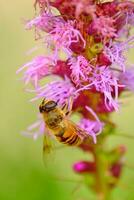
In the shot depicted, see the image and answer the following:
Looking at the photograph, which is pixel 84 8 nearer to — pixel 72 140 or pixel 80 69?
pixel 80 69

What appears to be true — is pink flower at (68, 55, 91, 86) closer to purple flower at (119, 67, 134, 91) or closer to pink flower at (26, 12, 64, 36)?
pink flower at (26, 12, 64, 36)

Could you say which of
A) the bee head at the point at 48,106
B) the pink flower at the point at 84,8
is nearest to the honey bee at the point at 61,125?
the bee head at the point at 48,106

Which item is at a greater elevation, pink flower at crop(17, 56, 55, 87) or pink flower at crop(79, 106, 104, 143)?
pink flower at crop(17, 56, 55, 87)

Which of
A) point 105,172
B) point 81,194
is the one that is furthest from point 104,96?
point 81,194

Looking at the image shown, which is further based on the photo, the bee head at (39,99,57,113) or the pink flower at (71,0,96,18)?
the bee head at (39,99,57,113)

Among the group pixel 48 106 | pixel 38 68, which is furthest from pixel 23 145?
pixel 38 68

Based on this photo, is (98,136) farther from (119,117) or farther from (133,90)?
(119,117)

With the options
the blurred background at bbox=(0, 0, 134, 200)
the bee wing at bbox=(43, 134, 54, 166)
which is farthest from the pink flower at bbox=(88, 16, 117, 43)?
the blurred background at bbox=(0, 0, 134, 200)
